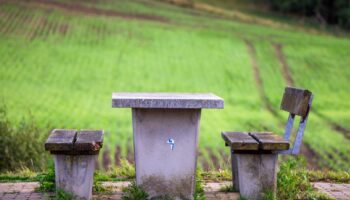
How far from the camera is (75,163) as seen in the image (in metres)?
6.36

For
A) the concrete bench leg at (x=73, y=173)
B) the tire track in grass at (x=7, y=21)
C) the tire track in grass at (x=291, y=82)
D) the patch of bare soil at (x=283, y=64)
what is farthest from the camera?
the tire track in grass at (x=7, y=21)

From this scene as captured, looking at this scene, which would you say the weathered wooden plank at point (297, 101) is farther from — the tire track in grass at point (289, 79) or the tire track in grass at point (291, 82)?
the tire track in grass at point (289, 79)

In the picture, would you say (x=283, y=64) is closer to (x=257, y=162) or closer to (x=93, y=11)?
(x=93, y=11)

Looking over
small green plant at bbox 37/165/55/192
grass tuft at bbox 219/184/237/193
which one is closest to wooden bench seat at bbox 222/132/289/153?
grass tuft at bbox 219/184/237/193

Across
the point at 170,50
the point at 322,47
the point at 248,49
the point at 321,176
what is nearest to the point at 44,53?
the point at 170,50

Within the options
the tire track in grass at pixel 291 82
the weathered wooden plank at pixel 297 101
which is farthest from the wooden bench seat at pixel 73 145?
the tire track in grass at pixel 291 82

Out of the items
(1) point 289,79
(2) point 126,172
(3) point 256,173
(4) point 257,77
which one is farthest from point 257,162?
(1) point 289,79

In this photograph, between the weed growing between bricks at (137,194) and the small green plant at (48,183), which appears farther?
the small green plant at (48,183)

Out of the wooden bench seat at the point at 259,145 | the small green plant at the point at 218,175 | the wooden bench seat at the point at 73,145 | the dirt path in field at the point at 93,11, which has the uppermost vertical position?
the dirt path in field at the point at 93,11

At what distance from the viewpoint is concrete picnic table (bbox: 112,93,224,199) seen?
6523 millimetres

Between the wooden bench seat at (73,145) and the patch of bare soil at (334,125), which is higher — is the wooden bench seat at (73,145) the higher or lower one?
the higher one

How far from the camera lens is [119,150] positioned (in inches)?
823

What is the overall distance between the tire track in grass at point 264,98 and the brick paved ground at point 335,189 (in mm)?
11501

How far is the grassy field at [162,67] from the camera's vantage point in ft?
83.4
